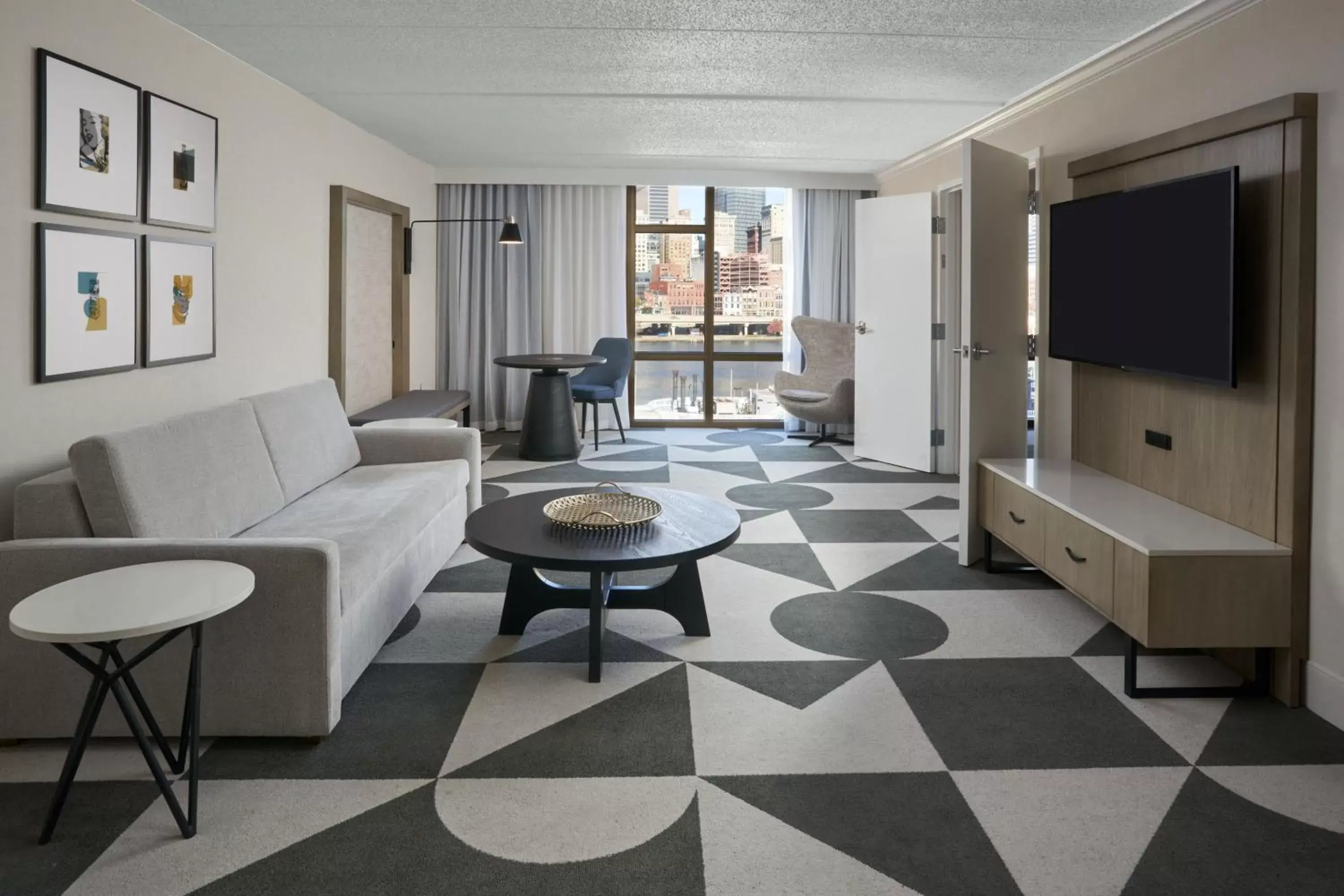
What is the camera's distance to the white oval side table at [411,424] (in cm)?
471

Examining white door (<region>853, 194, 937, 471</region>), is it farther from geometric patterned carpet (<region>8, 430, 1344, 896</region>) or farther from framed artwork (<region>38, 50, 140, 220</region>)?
framed artwork (<region>38, 50, 140, 220</region>)

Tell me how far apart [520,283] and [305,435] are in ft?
14.8

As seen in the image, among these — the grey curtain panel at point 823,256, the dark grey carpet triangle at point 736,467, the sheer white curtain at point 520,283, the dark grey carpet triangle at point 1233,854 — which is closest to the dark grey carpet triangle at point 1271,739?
the dark grey carpet triangle at point 1233,854

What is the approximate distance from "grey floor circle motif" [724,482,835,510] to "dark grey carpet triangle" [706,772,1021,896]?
313cm

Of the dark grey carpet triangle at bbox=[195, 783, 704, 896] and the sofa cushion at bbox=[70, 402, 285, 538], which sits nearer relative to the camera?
the dark grey carpet triangle at bbox=[195, 783, 704, 896]

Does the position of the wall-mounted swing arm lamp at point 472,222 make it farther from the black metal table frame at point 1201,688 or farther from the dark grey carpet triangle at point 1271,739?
the dark grey carpet triangle at point 1271,739

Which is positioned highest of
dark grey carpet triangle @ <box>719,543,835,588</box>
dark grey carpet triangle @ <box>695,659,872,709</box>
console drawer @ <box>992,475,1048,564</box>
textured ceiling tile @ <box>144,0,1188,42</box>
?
textured ceiling tile @ <box>144,0,1188,42</box>

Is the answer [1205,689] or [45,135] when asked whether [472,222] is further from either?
[1205,689]

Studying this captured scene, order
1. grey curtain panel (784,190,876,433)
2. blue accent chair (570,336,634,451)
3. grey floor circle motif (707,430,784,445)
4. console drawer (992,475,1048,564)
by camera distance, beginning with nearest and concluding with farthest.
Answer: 1. console drawer (992,475,1048,564)
2. blue accent chair (570,336,634,451)
3. grey floor circle motif (707,430,784,445)
4. grey curtain panel (784,190,876,433)

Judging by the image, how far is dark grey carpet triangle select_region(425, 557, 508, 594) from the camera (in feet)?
12.8

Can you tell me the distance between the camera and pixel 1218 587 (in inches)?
108

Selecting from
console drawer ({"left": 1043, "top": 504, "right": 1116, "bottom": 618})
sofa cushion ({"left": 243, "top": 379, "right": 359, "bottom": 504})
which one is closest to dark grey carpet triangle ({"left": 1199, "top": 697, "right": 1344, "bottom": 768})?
console drawer ({"left": 1043, "top": 504, "right": 1116, "bottom": 618})

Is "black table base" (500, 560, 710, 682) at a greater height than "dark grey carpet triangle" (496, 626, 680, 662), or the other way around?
"black table base" (500, 560, 710, 682)

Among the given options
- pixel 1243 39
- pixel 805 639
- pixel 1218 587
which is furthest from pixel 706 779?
pixel 1243 39
